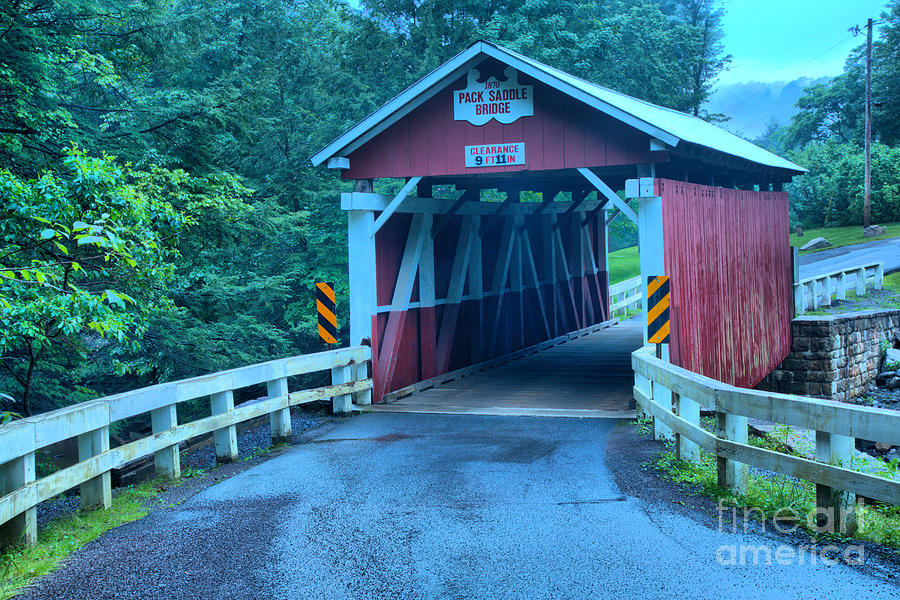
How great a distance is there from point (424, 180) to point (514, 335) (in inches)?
172

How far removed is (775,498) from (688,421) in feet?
3.59

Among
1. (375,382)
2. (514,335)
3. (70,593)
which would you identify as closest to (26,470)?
(70,593)

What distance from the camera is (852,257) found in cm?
2906

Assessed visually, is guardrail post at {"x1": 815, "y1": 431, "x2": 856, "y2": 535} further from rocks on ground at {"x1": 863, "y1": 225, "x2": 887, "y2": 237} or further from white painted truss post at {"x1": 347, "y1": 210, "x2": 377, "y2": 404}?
rocks on ground at {"x1": 863, "y1": 225, "x2": 887, "y2": 237}

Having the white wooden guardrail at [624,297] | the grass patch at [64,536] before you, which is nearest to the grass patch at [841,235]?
the white wooden guardrail at [624,297]

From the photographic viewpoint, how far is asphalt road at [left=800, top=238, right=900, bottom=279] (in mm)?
26297

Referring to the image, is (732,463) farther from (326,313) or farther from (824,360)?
(824,360)

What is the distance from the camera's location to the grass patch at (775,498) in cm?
470

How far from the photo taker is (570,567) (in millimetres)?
4375

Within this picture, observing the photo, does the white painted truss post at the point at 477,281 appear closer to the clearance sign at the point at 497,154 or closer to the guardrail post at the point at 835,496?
the clearance sign at the point at 497,154

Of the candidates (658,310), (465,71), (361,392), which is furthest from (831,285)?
(361,392)

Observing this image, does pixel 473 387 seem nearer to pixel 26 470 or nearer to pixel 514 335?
pixel 514 335

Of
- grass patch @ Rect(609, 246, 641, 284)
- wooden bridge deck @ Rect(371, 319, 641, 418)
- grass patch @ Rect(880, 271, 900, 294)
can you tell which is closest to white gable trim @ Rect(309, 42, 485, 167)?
wooden bridge deck @ Rect(371, 319, 641, 418)

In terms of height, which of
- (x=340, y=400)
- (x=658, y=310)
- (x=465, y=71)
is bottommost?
(x=340, y=400)
